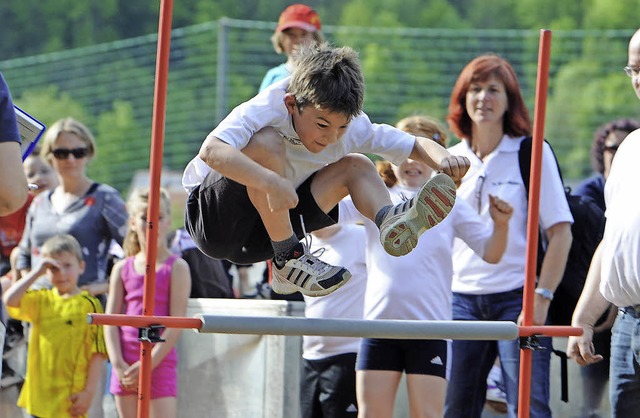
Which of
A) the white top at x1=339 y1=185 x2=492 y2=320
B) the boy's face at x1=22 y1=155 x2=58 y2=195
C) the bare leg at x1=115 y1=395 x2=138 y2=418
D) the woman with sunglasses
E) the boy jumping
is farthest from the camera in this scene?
the boy's face at x1=22 y1=155 x2=58 y2=195

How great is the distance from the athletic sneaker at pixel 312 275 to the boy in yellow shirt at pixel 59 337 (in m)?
1.81

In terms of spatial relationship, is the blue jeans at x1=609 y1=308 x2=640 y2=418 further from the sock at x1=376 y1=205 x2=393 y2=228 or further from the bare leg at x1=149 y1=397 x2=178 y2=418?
the bare leg at x1=149 y1=397 x2=178 y2=418

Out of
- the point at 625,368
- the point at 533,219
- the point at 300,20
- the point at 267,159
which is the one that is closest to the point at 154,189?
the point at 267,159

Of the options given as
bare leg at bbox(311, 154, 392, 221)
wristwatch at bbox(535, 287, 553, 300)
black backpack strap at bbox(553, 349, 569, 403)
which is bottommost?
black backpack strap at bbox(553, 349, 569, 403)

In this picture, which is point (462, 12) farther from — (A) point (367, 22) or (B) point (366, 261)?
(B) point (366, 261)

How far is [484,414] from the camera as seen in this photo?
19.3 ft

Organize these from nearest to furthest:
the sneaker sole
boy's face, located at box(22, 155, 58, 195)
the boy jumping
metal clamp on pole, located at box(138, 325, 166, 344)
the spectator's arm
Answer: the spectator's arm
the boy jumping
the sneaker sole
metal clamp on pole, located at box(138, 325, 166, 344)
boy's face, located at box(22, 155, 58, 195)

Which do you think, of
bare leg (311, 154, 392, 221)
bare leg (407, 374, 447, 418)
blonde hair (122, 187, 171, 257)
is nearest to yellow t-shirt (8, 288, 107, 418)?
blonde hair (122, 187, 171, 257)

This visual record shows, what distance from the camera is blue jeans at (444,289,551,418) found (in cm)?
529

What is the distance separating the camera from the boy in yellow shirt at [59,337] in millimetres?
5719

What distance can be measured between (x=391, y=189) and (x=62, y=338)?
170cm

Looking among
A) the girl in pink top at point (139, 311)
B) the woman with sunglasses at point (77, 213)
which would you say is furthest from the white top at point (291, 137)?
the woman with sunglasses at point (77, 213)

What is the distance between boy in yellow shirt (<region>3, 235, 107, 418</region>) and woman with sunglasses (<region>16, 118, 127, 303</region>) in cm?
19

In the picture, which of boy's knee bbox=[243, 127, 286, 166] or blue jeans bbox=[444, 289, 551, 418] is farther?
blue jeans bbox=[444, 289, 551, 418]
